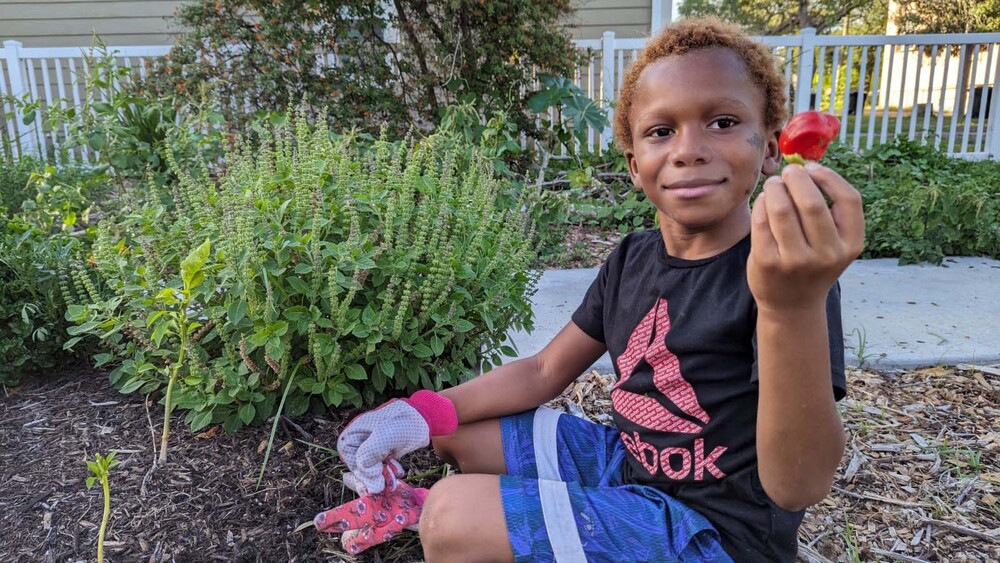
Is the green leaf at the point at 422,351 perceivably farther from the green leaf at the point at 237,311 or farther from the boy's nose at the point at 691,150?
the boy's nose at the point at 691,150

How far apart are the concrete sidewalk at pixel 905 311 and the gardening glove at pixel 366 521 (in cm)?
134

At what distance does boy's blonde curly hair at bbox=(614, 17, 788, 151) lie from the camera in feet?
4.75

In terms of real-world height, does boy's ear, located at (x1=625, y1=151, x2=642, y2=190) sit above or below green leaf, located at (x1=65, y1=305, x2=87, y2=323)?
above

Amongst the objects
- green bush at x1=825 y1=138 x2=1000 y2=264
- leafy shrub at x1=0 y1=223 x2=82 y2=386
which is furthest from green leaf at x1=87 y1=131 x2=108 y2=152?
green bush at x1=825 y1=138 x2=1000 y2=264

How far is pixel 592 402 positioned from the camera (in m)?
2.57

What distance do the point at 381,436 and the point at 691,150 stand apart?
873mm

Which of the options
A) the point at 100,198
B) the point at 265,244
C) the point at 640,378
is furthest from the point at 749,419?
the point at 100,198

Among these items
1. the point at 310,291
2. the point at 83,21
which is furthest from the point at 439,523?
the point at 83,21

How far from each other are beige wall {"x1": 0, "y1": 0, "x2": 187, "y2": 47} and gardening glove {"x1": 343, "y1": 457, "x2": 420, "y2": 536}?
884 centimetres

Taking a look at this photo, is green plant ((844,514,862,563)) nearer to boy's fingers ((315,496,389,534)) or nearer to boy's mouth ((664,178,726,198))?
boy's mouth ((664,178,726,198))

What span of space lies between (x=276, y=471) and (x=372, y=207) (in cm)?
71

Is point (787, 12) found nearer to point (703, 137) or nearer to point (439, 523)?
point (703, 137)

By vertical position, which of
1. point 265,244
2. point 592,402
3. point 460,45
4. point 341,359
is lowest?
point 592,402

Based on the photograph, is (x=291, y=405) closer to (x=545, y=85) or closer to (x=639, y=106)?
(x=639, y=106)
